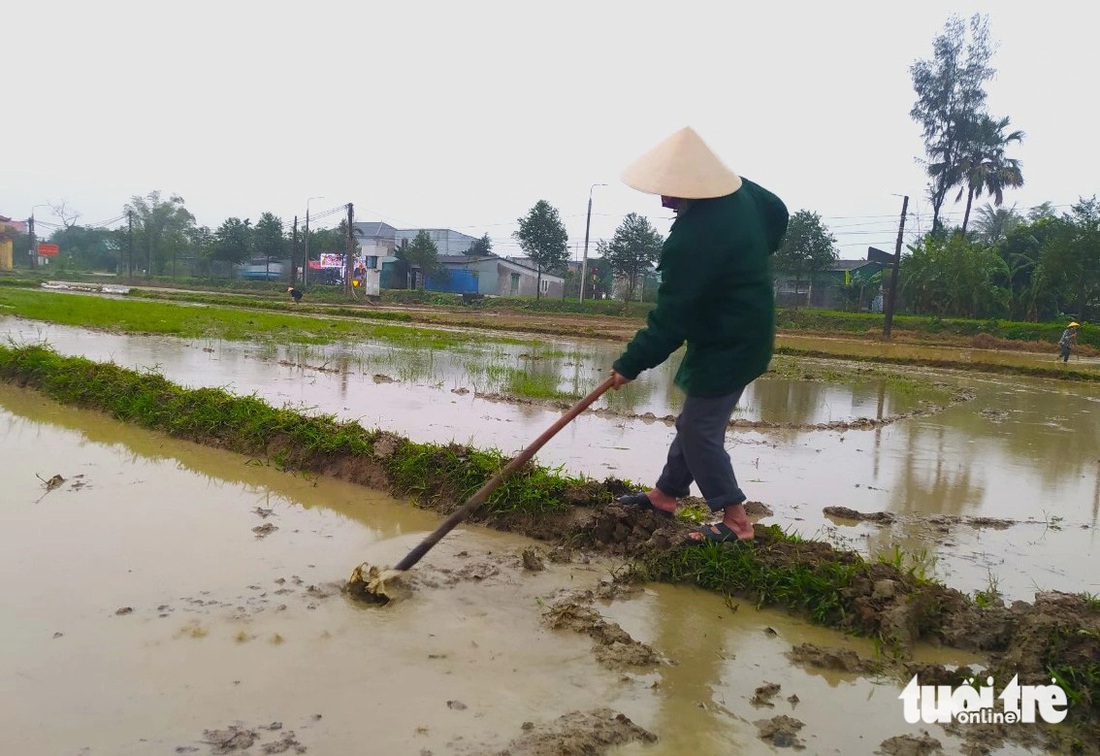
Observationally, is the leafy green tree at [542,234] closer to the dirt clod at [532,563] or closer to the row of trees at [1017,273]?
the row of trees at [1017,273]

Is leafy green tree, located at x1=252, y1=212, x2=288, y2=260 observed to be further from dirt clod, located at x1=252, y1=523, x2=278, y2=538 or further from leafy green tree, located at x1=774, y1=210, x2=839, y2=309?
dirt clod, located at x1=252, y1=523, x2=278, y2=538

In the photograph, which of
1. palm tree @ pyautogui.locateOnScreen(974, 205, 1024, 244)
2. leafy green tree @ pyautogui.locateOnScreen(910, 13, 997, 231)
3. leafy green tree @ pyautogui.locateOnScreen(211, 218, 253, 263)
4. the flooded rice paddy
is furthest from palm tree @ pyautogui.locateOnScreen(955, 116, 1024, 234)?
leafy green tree @ pyautogui.locateOnScreen(211, 218, 253, 263)

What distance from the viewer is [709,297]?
122 inches

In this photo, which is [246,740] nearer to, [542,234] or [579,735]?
[579,735]

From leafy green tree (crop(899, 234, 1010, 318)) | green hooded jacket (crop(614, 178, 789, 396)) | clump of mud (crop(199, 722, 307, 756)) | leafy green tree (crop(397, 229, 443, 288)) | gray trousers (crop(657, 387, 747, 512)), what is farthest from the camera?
leafy green tree (crop(397, 229, 443, 288))

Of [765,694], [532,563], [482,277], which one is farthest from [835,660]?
[482,277]

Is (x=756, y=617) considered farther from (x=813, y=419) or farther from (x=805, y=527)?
(x=813, y=419)

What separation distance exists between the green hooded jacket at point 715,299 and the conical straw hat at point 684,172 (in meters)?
0.06

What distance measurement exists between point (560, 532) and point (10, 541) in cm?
237

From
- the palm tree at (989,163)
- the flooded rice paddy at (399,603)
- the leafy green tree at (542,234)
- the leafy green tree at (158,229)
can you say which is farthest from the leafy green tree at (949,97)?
the leafy green tree at (158,229)

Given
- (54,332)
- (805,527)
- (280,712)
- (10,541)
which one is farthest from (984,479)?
(54,332)

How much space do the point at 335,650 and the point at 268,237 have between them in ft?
178

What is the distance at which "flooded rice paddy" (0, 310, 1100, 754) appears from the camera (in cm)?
207

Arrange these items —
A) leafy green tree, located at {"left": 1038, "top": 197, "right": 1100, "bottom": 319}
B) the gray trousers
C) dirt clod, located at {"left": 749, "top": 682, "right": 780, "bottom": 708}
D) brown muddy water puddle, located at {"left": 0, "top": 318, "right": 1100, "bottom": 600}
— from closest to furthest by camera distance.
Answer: dirt clod, located at {"left": 749, "top": 682, "right": 780, "bottom": 708} < the gray trousers < brown muddy water puddle, located at {"left": 0, "top": 318, "right": 1100, "bottom": 600} < leafy green tree, located at {"left": 1038, "top": 197, "right": 1100, "bottom": 319}
